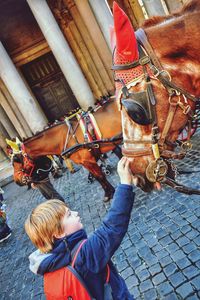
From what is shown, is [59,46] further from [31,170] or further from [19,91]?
[31,170]

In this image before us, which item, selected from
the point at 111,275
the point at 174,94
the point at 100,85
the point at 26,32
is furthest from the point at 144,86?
the point at 26,32

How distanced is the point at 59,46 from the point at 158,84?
1056cm

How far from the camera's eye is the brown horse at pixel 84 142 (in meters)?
5.58

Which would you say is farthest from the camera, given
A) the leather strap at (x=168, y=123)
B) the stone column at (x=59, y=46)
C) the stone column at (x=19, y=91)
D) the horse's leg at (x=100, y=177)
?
the stone column at (x=19, y=91)

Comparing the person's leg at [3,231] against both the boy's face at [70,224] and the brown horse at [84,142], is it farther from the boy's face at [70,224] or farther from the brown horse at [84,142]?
the boy's face at [70,224]

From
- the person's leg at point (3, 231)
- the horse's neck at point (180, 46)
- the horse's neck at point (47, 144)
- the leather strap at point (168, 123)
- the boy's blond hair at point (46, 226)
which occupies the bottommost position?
the person's leg at point (3, 231)

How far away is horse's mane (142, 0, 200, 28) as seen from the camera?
5.73 ft

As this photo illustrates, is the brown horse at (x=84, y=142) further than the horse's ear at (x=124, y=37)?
Yes

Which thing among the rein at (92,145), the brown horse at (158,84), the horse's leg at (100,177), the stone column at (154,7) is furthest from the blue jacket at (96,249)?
the stone column at (154,7)

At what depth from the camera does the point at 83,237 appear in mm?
1833

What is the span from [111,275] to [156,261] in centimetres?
169

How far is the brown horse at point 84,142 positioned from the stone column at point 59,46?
234 inches

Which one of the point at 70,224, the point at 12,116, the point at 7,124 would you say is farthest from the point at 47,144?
the point at 7,124

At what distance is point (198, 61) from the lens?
1746 millimetres
